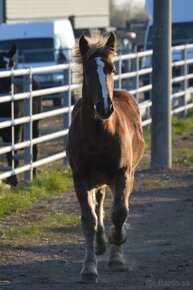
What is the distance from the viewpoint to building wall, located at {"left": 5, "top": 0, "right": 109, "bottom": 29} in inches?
1796

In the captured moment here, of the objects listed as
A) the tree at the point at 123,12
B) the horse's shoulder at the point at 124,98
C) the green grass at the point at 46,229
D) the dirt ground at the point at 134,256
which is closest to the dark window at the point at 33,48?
the dirt ground at the point at 134,256

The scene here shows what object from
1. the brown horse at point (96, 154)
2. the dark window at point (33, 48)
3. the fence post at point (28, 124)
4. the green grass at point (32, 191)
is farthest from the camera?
the dark window at point (33, 48)

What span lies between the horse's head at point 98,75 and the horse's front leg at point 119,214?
0.70m

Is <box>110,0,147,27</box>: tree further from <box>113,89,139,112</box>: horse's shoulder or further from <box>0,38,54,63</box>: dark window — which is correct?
<box>113,89,139,112</box>: horse's shoulder

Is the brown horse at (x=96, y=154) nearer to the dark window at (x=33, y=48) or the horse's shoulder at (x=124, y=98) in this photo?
the horse's shoulder at (x=124, y=98)

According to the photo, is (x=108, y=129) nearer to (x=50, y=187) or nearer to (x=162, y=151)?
(x=50, y=187)

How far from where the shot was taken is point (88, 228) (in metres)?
8.05

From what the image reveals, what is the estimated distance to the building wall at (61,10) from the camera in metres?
45.6

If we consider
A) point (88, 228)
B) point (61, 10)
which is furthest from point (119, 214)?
point (61, 10)

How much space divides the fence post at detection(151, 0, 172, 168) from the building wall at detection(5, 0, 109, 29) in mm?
29850

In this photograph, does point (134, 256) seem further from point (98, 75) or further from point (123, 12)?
point (123, 12)

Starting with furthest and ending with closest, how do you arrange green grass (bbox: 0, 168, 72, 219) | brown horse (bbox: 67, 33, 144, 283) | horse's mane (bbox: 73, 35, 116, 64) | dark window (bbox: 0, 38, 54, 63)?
dark window (bbox: 0, 38, 54, 63) → green grass (bbox: 0, 168, 72, 219) → horse's mane (bbox: 73, 35, 116, 64) → brown horse (bbox: 67, 33, 144, 283)

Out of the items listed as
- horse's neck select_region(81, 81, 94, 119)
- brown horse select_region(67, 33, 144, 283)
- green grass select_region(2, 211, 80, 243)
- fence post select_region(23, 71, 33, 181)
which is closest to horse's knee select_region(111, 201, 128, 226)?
brown horse select_region(67, 33, 144, 283)

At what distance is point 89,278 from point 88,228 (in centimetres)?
46
